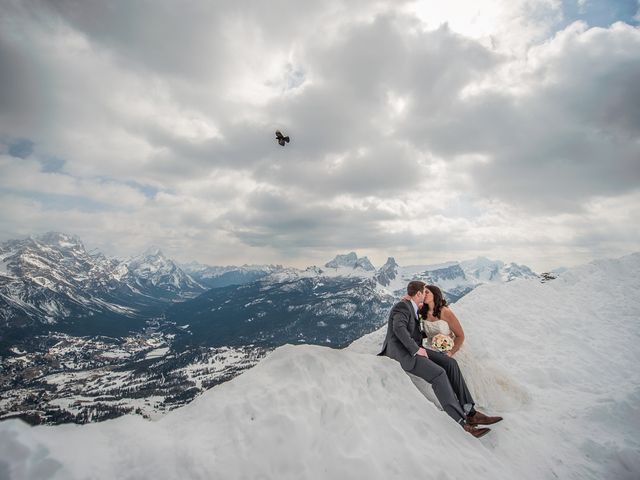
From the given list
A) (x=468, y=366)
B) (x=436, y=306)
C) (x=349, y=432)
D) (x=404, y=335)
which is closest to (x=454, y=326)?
(x=436, y=306)

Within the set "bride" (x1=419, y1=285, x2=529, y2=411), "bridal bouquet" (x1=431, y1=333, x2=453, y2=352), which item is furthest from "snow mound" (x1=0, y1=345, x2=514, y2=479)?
"bride" (x1=419, y1=285, x2=529, y2=411)

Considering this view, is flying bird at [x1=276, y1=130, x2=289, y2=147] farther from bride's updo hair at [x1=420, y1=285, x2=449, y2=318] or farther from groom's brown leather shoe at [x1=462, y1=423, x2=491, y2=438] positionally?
groom's brown leather shoe at [x1=462, y1=423, x2=491, y2=438]

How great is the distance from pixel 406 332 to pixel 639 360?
14832mm

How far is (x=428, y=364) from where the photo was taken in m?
8.23

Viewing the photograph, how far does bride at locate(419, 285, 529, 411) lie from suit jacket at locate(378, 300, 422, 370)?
3.03 ft

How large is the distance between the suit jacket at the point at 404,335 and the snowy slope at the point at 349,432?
1.31 feet

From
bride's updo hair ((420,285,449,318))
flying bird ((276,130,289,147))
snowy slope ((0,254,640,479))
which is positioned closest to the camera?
snowy slope ((0,254,640,479))

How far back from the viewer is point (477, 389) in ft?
34.5

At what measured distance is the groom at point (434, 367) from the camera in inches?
318

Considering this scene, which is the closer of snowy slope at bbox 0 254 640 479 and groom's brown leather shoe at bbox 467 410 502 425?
snowy slope at bbox 0 254 640 479

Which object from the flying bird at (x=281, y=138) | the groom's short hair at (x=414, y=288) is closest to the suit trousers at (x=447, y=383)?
the groom's short hair at (x=414, y=288)

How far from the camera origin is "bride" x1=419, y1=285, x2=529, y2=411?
9953mm

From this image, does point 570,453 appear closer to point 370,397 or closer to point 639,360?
point 370,397

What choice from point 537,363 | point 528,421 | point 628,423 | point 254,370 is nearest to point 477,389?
point 528,421
